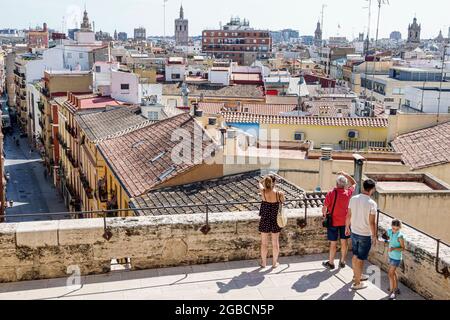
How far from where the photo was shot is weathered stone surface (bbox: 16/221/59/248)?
28.0 ft

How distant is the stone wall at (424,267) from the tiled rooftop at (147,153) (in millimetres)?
10793

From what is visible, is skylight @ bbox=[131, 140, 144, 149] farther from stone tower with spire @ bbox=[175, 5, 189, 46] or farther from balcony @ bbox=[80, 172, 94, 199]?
stone tower with spire @ bbox=[175, 5, 189, 46]

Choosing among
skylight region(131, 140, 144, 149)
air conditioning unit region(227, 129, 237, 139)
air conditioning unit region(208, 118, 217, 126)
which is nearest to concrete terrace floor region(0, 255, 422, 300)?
air conditioning unit region(227, 129, 237, 139)

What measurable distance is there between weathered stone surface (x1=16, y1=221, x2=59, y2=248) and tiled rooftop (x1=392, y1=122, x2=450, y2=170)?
1460 cm

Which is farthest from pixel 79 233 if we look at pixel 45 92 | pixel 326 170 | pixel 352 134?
pixel 45 92

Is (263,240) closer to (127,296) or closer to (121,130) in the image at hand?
(127,296)

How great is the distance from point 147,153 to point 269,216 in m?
13.2

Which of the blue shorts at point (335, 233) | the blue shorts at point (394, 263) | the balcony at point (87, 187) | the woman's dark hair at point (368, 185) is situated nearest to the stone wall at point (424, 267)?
the blue shorts at point (394, 263)

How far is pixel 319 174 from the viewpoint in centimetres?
1958

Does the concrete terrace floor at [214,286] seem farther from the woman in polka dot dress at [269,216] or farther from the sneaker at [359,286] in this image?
the woman in polka dot dress at [269,216]

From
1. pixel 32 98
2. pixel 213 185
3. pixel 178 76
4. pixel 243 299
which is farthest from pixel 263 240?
pixel 32 98

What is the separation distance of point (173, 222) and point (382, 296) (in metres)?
3.14

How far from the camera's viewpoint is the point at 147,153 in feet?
71.0

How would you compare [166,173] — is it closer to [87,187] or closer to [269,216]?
[269,216]
